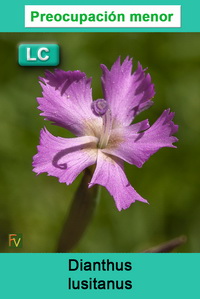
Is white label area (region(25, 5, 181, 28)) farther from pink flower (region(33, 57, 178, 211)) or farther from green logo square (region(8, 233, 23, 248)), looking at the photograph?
green logo square (region(8, 233, 23, 248))

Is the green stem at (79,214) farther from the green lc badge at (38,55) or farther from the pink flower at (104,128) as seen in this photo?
the green lc badge at (38,55)

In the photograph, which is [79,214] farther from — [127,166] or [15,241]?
[127,166]

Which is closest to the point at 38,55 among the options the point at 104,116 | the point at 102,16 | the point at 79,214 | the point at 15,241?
the point at 102,16

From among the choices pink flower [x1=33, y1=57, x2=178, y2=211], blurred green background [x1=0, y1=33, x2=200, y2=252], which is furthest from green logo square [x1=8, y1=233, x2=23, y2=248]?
pink flower [x1=33, y1=57, x2=178, y2=211]

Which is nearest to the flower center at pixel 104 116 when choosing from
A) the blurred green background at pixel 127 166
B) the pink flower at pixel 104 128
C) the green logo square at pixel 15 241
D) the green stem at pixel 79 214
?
the pink flower at pixel 104 128

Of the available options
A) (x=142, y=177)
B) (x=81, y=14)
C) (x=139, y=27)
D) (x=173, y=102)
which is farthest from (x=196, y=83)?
(x=81, y=14)

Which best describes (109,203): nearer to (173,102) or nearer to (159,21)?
(173,102)

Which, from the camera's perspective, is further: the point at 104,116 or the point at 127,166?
the point at 127,166
